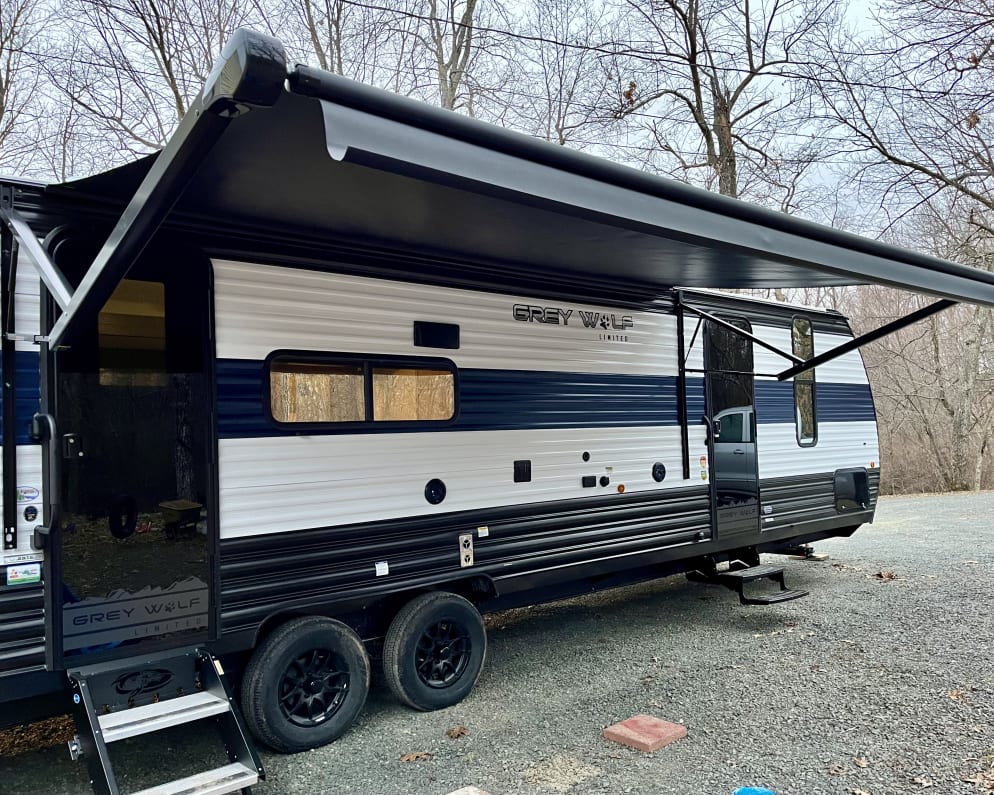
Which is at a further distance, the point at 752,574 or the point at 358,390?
the point at 752,574

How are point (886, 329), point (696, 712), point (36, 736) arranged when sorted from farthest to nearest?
point (886, 329), point (696, 712), point (36, 736)

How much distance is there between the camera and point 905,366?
21.9m

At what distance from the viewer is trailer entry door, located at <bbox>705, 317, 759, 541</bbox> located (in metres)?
6.28

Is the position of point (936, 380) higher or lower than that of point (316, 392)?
higher

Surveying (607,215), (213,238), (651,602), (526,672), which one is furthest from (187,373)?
(651,602)

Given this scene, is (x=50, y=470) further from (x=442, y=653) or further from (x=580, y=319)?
(x=580, y=319)

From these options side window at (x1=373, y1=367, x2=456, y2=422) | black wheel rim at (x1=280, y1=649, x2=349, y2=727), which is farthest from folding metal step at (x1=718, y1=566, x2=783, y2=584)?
black wheel rim at (x1=280, y1=649, x2=349, y2=727)

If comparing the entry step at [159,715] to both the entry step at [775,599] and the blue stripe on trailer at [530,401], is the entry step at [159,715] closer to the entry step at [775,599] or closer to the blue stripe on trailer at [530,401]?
the blue stripe on trailer at [530,401]

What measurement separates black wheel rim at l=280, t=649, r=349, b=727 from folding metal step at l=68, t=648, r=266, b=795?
0.45m

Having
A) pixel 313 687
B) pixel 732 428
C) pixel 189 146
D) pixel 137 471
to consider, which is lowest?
pixel 313 687

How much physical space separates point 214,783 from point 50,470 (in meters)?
1.42

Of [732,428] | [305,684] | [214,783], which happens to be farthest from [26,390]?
[732,428]

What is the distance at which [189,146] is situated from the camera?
2.39m

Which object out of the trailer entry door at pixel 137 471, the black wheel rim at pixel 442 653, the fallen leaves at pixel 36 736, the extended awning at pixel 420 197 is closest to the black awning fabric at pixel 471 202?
the extended awning at pixel 420 197
